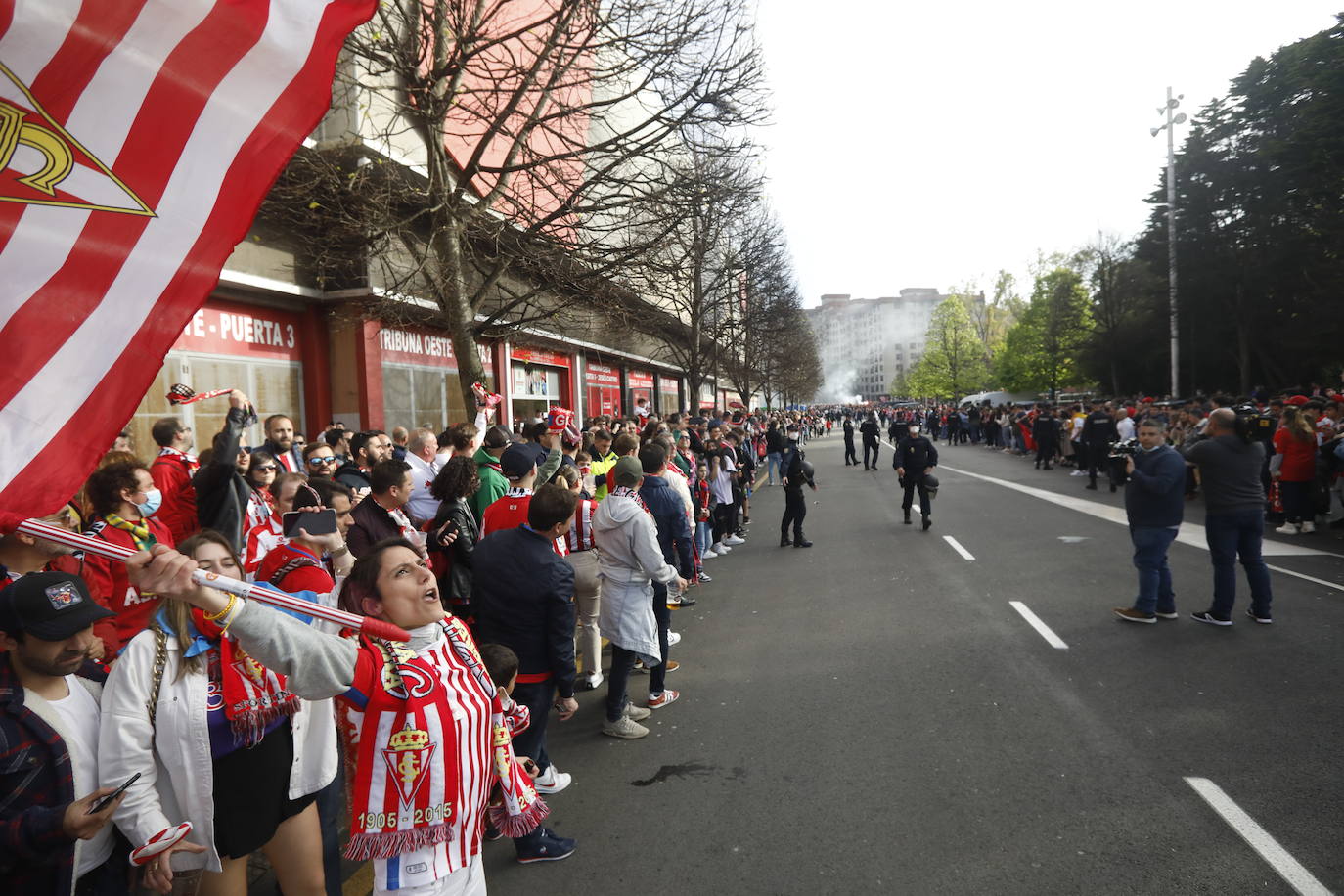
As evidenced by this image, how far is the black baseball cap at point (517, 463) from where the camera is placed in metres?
5.32

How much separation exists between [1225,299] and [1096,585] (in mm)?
34602

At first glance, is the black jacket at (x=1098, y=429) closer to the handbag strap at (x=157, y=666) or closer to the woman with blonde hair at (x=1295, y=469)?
the woman with blonde hair at (x=1295, y=469)

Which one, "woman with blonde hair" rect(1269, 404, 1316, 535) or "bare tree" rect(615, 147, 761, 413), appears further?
"woman with blonde hair" rect(1269, 404, 1316, 535)

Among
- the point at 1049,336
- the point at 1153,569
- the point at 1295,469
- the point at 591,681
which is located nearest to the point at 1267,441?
the point at 1295,469

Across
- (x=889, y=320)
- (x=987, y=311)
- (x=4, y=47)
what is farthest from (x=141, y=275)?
(x=889, y=320)

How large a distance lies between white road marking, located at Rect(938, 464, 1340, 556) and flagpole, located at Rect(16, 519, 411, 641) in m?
9.86

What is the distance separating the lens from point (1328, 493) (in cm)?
1222

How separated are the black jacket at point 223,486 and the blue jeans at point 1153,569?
7166 mm

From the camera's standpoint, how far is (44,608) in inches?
86.4

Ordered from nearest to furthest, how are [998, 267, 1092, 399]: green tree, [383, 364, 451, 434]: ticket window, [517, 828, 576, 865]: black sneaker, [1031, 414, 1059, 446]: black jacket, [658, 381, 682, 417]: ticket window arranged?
[517, 828, 576, 865]: black sneaker, [383, 364, 451, 434]: ticket window, [1031, 414, 1059, 446]: black jacket, [658, 381, 682, 417]: ticket window, [998, 267, 1092, 399]: green tree

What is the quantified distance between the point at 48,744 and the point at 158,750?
278 millimetres

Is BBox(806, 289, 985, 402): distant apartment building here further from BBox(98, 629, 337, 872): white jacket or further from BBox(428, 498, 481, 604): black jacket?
BBox(98, 629, 337, 872): white jacket

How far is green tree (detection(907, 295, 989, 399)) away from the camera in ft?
252

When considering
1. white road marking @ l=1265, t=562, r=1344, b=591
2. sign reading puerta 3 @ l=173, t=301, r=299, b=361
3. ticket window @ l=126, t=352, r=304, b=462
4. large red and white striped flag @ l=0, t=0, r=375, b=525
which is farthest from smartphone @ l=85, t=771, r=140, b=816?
sign reading puerta 3 @ l=173, t=301, r=299, b=361
